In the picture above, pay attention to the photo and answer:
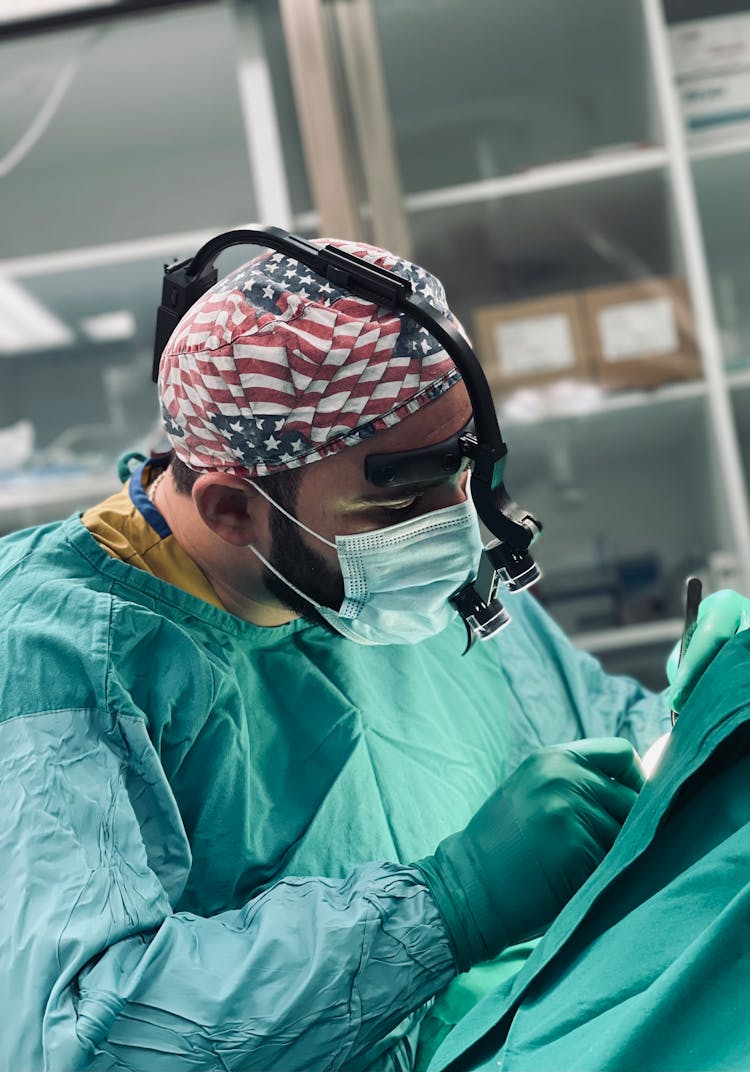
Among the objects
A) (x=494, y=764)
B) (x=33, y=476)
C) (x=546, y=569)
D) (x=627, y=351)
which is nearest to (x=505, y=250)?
(x=627, y=351)

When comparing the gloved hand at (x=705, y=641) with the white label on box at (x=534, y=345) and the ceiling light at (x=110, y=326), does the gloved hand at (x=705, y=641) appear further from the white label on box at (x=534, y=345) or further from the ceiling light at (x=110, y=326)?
the ceiling light at (x=110, y=326)

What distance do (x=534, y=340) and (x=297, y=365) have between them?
1.54 meters

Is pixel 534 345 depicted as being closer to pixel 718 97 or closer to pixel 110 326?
pixel 718 97

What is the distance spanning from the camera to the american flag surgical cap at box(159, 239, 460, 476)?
0.97 m

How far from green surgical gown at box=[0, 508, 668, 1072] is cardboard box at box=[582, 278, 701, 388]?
4.17 ft

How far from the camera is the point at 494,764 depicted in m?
1.24

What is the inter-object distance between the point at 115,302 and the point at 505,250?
976 mm

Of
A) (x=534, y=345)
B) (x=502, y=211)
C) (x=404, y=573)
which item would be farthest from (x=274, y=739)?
(x=502, y=211)

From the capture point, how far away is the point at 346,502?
3.43ft

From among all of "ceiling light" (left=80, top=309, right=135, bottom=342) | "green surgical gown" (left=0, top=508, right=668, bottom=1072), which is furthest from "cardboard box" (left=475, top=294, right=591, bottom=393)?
"green surgical gown" (left=0, top=508, right=668, bottom=1072)

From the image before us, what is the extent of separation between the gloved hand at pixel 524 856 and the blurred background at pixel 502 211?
165cm

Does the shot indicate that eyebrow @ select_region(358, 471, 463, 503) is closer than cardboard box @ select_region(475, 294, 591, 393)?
Yes

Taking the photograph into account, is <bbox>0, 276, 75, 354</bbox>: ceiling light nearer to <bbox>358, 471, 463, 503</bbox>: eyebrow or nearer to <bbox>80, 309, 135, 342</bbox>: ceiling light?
<bbox>80, 309, 135, 342</bbox>: ceiling light

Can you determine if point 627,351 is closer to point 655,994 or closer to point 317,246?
point 317,246
